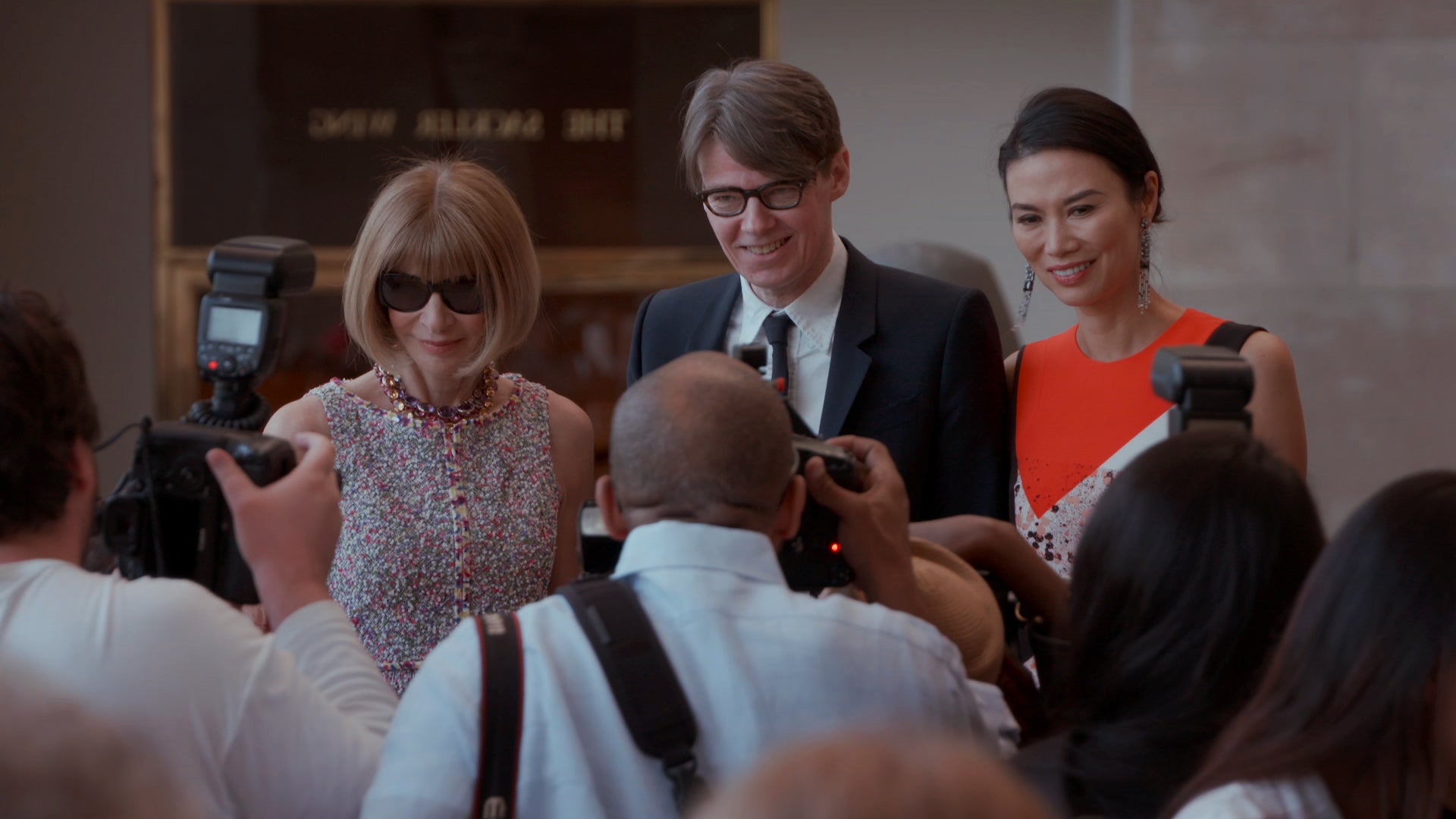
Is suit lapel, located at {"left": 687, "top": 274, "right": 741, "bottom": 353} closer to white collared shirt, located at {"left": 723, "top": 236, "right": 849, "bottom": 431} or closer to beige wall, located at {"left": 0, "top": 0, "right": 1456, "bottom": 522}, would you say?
white collared shirt, located at {"left": 723, "top": 236, "right": 849, "bottom": 431}

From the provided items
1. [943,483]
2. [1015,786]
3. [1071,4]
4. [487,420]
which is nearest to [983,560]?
[943,483]

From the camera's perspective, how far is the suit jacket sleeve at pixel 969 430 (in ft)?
7.23

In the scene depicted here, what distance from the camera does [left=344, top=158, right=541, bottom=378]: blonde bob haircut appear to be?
2.24 meters

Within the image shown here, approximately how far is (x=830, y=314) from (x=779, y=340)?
0.10m

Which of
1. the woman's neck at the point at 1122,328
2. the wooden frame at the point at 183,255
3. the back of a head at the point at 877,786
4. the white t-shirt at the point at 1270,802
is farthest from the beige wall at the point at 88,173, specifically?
the back of a head at the point at 877,786

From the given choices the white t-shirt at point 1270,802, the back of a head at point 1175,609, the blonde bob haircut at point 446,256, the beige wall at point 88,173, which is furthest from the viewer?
the beige wall at point 88,173

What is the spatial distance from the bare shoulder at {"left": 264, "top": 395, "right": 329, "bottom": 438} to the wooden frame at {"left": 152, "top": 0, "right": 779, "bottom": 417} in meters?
2.22

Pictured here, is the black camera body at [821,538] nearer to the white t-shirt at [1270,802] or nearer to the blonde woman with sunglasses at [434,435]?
the white t-shirt at [1270,802]

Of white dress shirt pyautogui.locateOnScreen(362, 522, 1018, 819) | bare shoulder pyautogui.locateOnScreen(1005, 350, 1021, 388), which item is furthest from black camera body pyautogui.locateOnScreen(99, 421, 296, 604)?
bare shoulder pyautogui.locateOnScreen(1005, 350, 1021, 388)

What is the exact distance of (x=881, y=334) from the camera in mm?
2260

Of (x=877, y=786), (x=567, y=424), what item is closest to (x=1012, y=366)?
(x=567, y=424)

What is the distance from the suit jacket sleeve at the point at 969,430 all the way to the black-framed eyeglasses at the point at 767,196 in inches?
12.2

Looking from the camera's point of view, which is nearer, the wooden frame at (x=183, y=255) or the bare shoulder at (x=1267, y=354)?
the bare shoulder at (x=1267, y=354)

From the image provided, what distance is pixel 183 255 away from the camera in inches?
174
